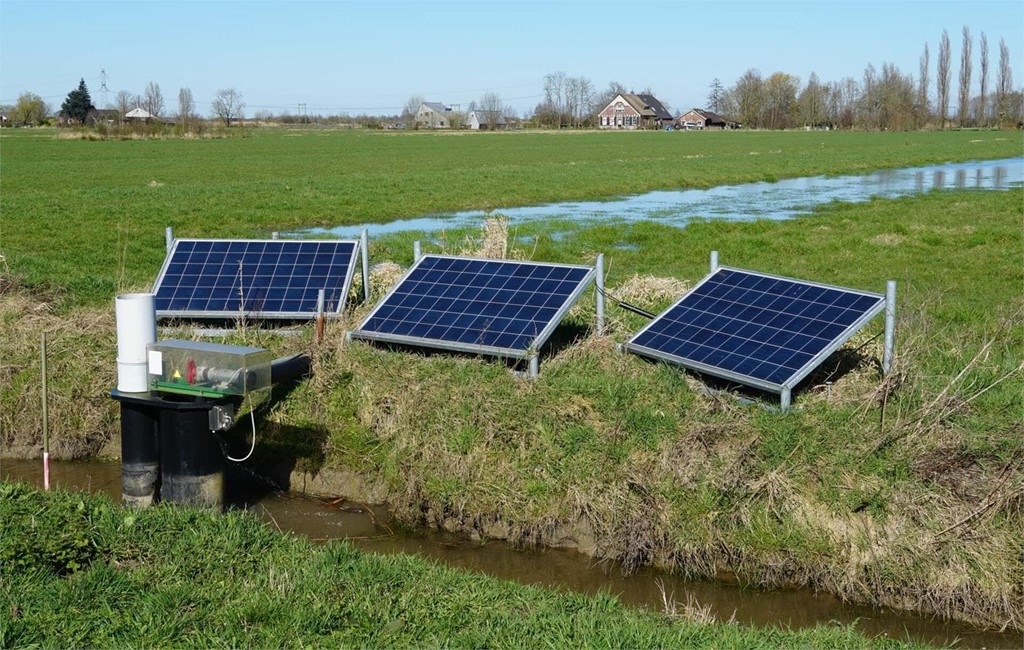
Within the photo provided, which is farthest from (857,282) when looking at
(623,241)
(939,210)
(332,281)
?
(939,210)

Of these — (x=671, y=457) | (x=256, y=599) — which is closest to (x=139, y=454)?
(x=256, y=599)

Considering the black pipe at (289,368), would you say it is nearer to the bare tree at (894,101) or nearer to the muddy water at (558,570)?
the muddy water at (558,570)

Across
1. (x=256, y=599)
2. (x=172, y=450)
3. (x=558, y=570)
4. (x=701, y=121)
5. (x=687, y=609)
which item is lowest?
(x=558, y=570)

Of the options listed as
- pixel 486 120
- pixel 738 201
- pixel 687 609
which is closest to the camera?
pixel 687 609

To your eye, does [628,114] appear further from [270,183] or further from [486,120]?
[270,183]

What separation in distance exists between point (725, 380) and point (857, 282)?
25.1ft

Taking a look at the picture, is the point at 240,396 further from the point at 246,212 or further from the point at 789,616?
the point at 246,212

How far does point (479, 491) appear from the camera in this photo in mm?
8680

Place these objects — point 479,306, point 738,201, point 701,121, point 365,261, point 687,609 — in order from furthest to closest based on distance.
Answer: point 701,121 → point 738,201 → point 365,261 → point 479,306 → point 687,609

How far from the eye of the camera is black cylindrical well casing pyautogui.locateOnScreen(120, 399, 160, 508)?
8.39 meters

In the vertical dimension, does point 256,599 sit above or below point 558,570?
above

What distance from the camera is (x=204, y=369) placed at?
26.2ft

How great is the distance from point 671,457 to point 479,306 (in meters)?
3.06

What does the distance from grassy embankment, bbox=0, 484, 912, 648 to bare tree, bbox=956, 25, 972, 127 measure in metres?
154
